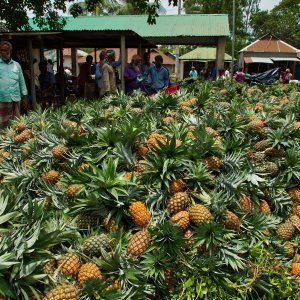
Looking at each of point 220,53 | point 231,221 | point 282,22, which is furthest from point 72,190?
point 282,22

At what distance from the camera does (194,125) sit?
361cm

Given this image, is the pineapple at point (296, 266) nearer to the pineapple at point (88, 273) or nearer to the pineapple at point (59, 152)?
the pineapple at point (88, 273)

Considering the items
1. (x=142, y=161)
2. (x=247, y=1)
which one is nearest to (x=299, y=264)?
(x=142, y=161)

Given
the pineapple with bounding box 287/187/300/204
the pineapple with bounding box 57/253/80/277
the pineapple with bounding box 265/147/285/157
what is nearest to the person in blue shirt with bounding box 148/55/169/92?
the pineapple with bounding box 265/147/285/157

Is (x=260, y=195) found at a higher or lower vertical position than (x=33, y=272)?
lower

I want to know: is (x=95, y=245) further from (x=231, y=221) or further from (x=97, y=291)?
(x=231, y=221)

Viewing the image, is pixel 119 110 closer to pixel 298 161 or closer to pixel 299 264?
pixel 298 161

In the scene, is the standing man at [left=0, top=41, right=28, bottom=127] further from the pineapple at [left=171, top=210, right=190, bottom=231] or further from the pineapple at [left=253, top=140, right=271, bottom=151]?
the pineapple at [left=171, top=210, right=190, bottom=231]

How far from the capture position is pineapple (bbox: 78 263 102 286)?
2020mm

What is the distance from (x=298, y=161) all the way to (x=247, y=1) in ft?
213

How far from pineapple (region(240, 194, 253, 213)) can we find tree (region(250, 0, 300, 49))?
60.8 metres

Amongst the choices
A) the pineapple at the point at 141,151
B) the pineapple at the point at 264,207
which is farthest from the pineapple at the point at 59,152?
the pineapple at the point at 264,207

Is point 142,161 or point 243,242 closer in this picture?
point 243,242

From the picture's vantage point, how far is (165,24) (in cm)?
2031
